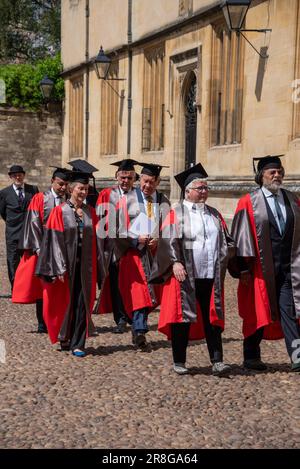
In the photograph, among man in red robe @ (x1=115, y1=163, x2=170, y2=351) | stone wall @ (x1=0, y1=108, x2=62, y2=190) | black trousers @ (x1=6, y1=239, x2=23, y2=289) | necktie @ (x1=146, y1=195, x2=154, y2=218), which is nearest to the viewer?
man in red robe @ (x1=115, y1=163, x2=170, y2=351)

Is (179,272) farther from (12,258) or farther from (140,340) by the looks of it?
(12,258)

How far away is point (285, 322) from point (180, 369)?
927 mm

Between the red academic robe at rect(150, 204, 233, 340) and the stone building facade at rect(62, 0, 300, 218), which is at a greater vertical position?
the stone building facade at rect(62, 0, 300, 218)

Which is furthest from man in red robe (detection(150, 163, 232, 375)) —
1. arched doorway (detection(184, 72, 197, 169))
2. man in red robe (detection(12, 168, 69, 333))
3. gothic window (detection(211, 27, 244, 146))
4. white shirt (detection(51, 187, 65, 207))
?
arched doorway (detection(184, 72, 197, 169))

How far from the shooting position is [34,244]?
807 cm

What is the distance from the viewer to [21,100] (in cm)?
2817

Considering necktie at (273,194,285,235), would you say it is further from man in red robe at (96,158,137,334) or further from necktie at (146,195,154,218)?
man in red robe at (96,158,137,334)

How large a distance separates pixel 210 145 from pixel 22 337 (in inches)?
366

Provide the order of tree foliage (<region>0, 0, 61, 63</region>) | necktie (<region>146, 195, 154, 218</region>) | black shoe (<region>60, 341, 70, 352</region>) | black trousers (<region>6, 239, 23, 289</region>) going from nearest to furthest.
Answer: black shoe (<region>60, 341, 70, 352</region>) < necktie (<region>146, 195, 154, 218</region>) < black trousers (<region>6, 239, 23, 289</region>) < tree foliage (<region>0, 0, 61, 63</region>)

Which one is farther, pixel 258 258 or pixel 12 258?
pixel 12 258

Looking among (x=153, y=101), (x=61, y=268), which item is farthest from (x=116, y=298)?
(x=153, y=101)

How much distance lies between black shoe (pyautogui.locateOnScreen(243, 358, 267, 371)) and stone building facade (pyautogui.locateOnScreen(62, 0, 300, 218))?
6.32 meters

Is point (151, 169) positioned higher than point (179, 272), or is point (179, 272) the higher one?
point (151, 169)

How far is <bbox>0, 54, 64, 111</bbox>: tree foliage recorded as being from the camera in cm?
2721
